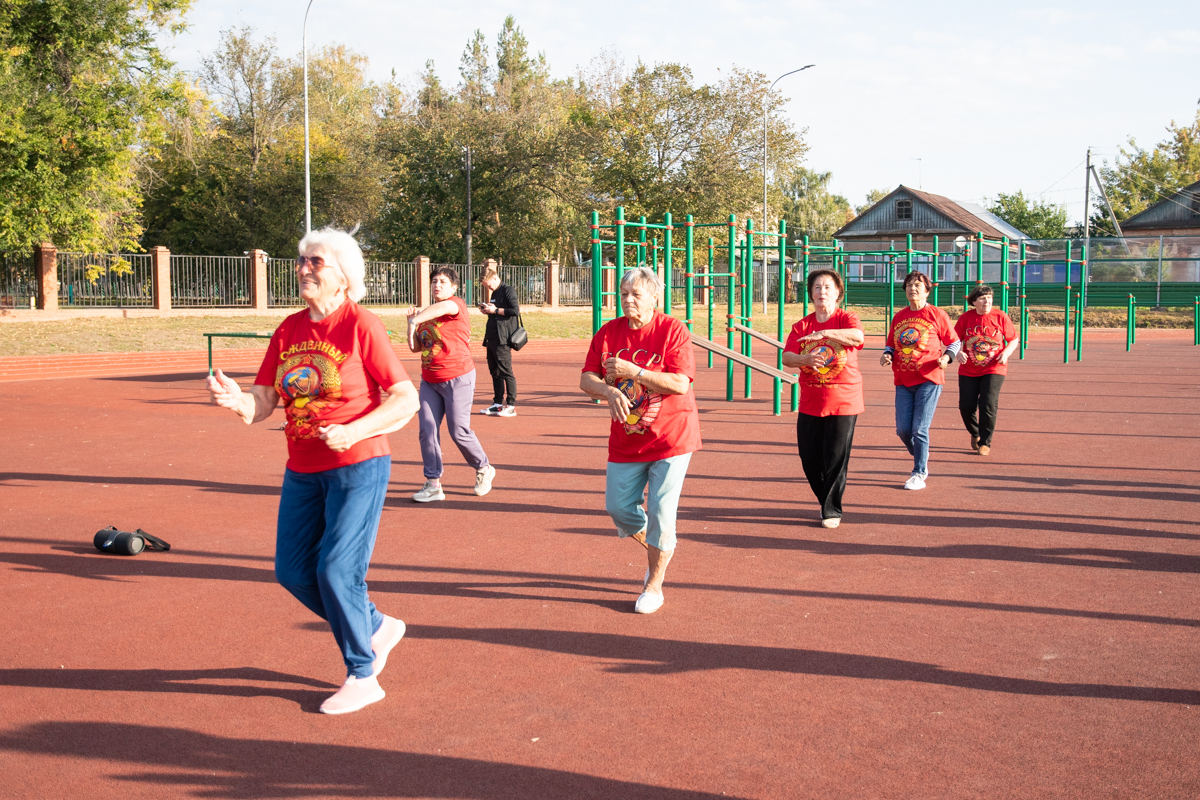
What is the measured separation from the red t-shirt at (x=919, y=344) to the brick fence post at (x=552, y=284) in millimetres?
30671

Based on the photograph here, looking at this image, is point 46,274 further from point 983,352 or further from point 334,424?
point 334,424

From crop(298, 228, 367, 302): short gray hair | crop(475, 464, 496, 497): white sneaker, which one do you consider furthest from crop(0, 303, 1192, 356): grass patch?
crop(298, 228, 367, 302): short gray hair

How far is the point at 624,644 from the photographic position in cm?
464

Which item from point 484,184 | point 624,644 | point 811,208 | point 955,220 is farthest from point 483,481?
point 811,208

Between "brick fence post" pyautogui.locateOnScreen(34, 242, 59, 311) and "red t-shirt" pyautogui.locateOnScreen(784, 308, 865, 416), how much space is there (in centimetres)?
2463

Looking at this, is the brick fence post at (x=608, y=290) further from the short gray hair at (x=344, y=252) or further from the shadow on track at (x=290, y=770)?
the shadow on track at (x=290, y=770)

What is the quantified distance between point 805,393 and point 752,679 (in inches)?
120

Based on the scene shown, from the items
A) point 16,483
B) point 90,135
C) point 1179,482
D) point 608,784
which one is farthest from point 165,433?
point 90,135

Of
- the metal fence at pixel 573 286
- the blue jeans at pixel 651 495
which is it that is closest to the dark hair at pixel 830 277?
the blue jeans at pixel 651 495

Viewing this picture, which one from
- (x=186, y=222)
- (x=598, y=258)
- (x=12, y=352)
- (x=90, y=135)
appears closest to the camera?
(x=598, y=258)

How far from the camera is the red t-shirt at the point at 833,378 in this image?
669cm

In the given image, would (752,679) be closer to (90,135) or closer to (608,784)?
(608,784)

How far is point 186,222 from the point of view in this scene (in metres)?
47.6

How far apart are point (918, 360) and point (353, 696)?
5.65 metres
